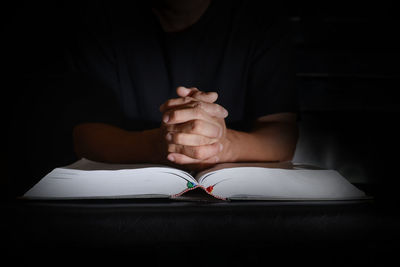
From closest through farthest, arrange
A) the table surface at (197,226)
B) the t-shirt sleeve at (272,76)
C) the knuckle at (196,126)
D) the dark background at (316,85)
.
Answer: the table surface at (197,226) → the knuckle at (196,126) → the t-shirt sleeve at (272,76) → the dark background at (316,85)

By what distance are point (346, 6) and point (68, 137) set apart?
132 centimetres

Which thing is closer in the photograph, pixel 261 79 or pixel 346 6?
pixel 261 79

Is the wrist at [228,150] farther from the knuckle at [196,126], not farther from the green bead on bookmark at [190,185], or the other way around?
the green bead on bookmark at [190,185]

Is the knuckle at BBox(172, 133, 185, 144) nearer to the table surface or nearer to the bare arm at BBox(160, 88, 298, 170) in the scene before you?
the bare arm at BBox(160, 88, 298, 170)

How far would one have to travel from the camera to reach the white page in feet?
1.38

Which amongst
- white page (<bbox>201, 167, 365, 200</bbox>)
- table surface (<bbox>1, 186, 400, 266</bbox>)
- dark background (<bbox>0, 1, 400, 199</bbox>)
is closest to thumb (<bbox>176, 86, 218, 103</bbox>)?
white page (<bbox>201, 167, 365, 200</bbox>)

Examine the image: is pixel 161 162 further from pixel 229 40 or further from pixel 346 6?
pixel 346 6

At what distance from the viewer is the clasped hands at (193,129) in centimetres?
61

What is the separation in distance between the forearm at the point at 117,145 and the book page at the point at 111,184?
271mm

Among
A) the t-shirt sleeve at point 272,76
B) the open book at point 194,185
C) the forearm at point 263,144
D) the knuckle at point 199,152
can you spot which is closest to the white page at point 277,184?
the open book at point 194,185

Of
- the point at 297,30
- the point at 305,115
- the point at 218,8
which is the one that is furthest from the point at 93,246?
the point at 297,30

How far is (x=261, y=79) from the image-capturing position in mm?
1007

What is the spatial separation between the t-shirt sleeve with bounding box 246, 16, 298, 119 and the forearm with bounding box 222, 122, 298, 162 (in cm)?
9

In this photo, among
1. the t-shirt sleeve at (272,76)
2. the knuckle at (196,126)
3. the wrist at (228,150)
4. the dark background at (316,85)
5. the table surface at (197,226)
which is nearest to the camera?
the table surface at (197,226)
